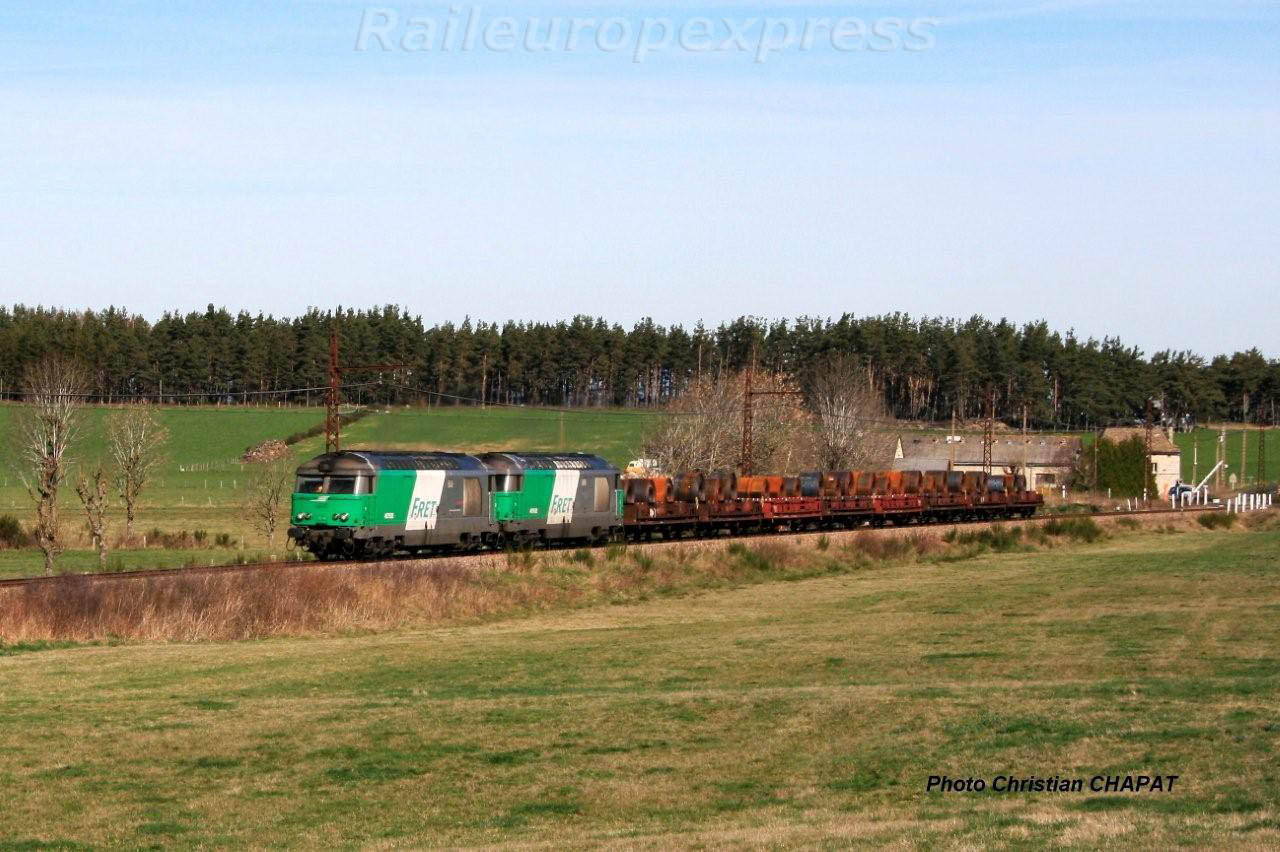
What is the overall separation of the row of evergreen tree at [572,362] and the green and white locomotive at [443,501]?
11773cm

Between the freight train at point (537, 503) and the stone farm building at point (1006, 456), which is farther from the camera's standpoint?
the stone farm building at point (1006, 456)

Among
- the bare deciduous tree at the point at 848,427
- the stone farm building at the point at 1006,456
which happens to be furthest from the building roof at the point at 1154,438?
the bare deciduous tree at the point at 848,427

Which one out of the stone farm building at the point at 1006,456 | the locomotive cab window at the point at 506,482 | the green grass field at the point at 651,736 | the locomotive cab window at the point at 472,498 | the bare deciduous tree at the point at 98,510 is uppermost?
the stone farm building at the point at 1006,456

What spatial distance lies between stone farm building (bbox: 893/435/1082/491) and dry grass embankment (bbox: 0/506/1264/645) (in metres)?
83.1

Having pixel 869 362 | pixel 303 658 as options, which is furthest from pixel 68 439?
pixel 869 362

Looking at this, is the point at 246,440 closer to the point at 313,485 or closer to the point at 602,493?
the point at 602,493

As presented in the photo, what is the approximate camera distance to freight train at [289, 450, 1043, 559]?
146ft

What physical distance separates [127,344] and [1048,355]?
113m

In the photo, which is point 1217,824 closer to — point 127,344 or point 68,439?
point 68,439

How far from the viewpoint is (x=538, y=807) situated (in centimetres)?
1683

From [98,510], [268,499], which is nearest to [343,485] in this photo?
[98,510]

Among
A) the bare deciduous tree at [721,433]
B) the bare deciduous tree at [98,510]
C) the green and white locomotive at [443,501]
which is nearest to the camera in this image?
the green and white locomotive at [443,501]

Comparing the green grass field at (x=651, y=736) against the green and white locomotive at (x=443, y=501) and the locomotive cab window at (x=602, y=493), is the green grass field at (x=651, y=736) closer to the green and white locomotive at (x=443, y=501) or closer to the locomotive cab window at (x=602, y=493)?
the green and white locomotive at (x=443, y=501)

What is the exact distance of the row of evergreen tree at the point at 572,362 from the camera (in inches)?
6742
